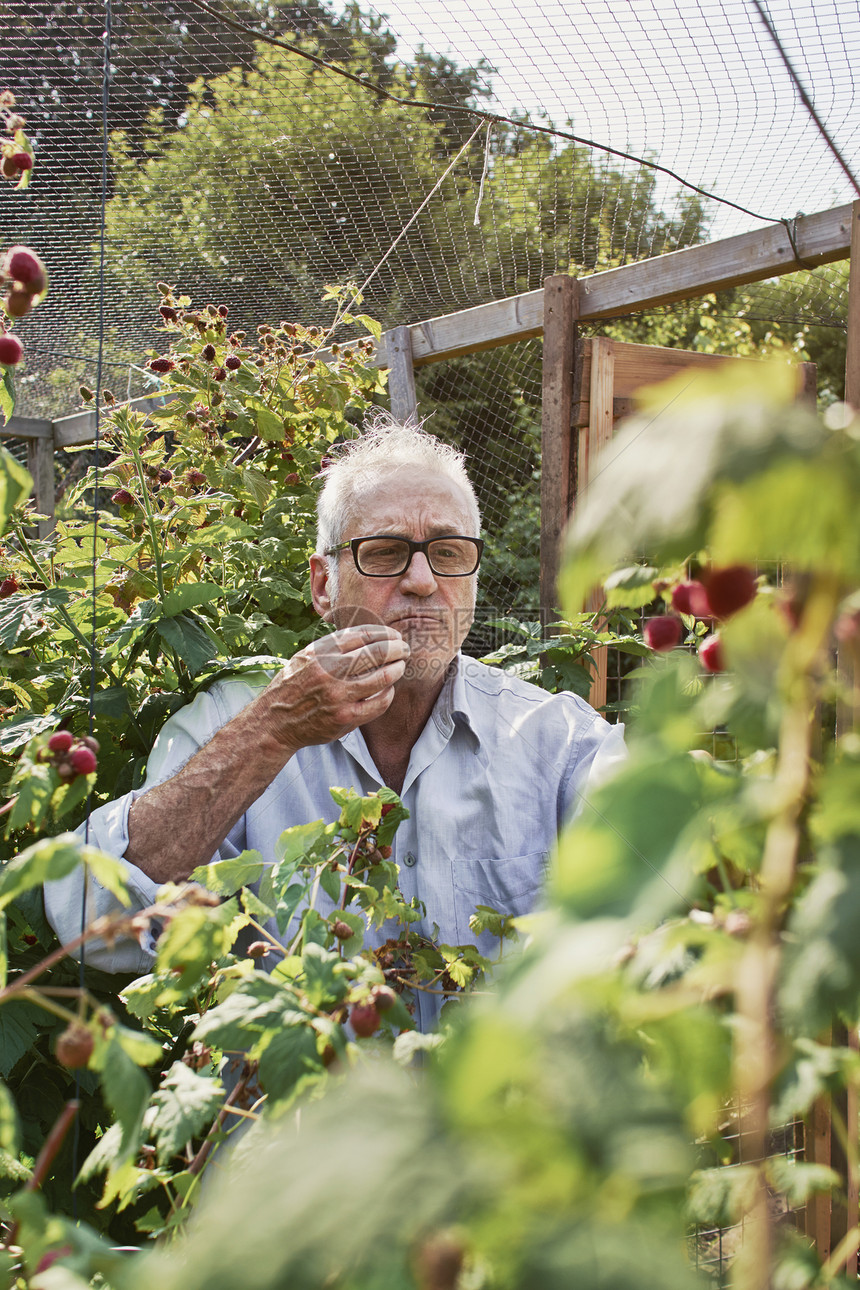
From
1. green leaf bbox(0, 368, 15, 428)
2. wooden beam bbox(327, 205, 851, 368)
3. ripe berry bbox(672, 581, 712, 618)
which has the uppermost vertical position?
wooden beam bbox(327, 205, 851, 368)

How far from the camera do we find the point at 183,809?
4.64 ft

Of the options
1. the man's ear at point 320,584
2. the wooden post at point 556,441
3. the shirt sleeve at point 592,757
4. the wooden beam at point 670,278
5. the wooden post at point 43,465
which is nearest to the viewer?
the shirt sleeve at point 592,757

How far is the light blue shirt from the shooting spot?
5.29 ft

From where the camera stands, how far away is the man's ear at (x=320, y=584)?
6.59ft

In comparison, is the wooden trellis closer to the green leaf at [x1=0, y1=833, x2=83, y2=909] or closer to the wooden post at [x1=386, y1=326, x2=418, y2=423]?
the wooden post at [x1=386, y1=326, x2=418, y2=423]

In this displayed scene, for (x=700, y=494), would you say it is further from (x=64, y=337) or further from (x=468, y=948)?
(x=64, y=337)

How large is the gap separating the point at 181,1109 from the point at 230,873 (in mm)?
253

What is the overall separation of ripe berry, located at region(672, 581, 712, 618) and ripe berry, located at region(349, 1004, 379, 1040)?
33cm

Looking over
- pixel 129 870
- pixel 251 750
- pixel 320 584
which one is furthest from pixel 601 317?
pixel 129 870

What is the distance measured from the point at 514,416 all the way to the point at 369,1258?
17.2 ft

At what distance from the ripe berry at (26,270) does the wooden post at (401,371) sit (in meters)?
3.08

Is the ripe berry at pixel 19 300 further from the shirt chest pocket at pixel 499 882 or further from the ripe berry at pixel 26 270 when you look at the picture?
the shirt chest pocket at pixel 499 882

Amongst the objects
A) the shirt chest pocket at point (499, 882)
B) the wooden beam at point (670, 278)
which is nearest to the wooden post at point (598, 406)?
the wooden beam at point (670, 278)

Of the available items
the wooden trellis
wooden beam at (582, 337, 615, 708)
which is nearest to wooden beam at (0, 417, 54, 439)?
the wooden trellis
